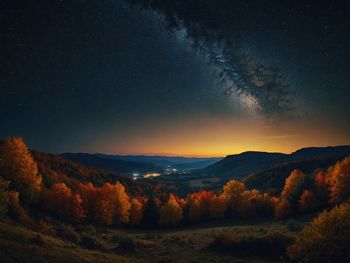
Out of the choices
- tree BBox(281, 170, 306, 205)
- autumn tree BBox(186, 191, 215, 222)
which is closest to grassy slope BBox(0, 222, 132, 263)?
autumn tree BBox(186, 191, 215, 222)

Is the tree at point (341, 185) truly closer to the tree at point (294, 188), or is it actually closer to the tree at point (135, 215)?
the tree at point (294, 188)

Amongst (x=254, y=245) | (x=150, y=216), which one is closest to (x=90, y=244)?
(x=254, y=245)

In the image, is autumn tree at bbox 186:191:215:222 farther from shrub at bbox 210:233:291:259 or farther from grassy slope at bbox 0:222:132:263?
grassy slope at bbox 0:222:132:263

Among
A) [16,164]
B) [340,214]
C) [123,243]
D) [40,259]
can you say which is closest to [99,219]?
[16,164]

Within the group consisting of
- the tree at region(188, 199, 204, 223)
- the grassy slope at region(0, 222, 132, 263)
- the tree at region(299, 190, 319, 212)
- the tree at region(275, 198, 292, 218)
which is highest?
the grassy slope at region(0, 222, 132, 263)

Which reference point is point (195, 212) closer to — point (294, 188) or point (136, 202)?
point (136, 202)
